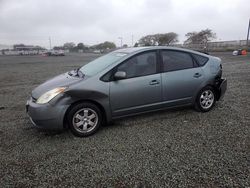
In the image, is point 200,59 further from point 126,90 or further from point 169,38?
point 169,38

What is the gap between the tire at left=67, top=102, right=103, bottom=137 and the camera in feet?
11.2

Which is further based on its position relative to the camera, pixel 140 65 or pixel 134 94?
pixel 140 65

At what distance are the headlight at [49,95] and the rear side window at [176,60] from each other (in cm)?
205

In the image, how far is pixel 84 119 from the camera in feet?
11.4

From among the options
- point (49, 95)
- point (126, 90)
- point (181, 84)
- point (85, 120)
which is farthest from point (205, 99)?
point (49, 95)

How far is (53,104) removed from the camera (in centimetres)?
326

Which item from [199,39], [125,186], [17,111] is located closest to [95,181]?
[125,186]

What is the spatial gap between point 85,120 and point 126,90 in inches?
35.8

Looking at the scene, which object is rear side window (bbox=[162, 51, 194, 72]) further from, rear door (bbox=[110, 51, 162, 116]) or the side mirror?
the side mirror

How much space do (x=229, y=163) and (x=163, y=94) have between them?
1.73m

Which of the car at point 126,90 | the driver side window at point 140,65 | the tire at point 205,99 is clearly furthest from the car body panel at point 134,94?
the tire at point 205,99

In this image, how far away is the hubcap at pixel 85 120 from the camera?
3.45 meters

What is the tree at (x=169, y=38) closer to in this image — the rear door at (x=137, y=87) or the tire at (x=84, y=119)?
the rear door at (x=137, y=87)

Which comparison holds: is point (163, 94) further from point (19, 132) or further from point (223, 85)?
point (19, 132)
